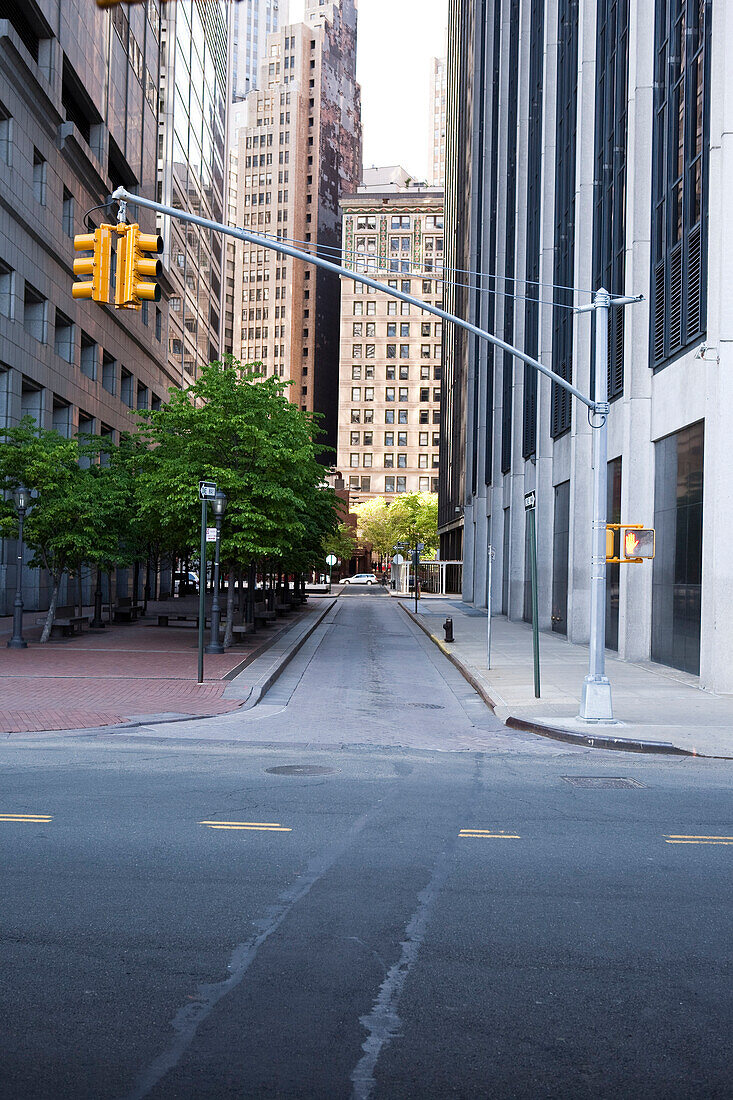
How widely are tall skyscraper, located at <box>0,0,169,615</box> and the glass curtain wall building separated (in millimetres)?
17165

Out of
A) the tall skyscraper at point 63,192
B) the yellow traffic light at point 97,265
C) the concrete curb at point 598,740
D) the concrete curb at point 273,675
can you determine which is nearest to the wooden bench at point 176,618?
the concrete curb at point 273,675

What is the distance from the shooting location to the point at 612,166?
94.8 feet

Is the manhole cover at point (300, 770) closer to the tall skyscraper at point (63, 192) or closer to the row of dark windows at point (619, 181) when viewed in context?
the row of dark windows at point (619, 181)

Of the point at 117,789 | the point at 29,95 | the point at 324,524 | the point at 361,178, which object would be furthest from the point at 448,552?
the point at 361,178

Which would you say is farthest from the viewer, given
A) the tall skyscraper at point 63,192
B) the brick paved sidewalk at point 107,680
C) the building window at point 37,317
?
the building window at point 37,317

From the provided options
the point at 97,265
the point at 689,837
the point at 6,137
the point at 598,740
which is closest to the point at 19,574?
the point at 97,265

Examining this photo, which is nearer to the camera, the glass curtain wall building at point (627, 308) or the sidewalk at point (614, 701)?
the sidewalk at point (614, 701)

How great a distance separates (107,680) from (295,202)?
514ft

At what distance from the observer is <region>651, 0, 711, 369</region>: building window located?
20.9 meters

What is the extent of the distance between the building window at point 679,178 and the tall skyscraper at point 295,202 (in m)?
131

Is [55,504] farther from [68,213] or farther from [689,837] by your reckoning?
[68,213]

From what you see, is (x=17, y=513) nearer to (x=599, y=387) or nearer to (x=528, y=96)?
(x=599, y=387)

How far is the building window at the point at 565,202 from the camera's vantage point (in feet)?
113

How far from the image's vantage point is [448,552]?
90.6m
